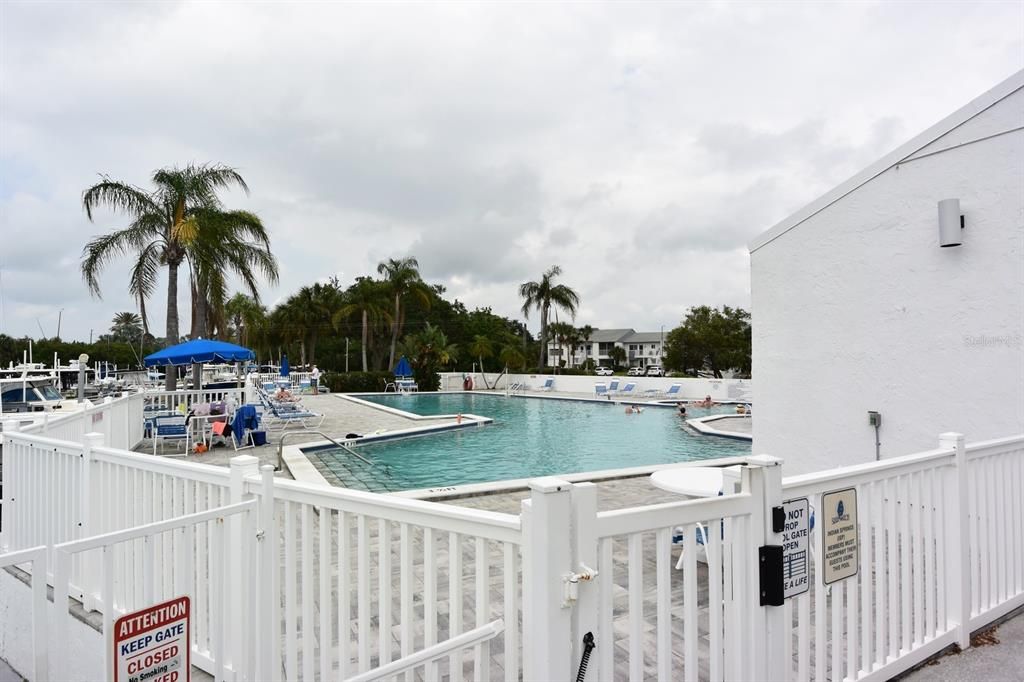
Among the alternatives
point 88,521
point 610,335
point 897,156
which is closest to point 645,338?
point 610,335

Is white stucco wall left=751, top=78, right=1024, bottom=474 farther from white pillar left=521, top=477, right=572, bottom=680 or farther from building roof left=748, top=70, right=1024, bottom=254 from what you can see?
white pillar left=521, top=477, right=572, bottom=680

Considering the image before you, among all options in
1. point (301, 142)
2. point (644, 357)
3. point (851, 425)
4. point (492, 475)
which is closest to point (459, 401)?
point (301, 142)

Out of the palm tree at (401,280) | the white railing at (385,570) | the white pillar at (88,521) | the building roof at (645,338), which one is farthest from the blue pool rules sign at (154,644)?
the building roof at (645,338)

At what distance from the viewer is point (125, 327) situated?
325 feet

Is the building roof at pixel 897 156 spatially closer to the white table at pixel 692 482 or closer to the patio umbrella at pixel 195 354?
the white table at pixel 692 482

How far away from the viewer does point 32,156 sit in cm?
1343

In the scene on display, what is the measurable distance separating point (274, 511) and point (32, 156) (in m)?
15.7

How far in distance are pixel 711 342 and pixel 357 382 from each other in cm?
2893

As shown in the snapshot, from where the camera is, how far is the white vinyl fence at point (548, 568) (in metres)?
1.85

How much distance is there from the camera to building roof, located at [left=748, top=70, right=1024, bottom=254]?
4.95 metres

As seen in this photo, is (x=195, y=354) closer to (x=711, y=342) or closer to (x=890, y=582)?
(x=890, y=582)

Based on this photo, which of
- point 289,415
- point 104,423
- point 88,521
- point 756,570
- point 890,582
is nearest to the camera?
point 756,570

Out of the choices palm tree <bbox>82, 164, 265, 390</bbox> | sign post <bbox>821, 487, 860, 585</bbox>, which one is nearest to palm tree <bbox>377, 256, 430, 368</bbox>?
palm tree <bbox>82, 164, 265, 390</bbox>

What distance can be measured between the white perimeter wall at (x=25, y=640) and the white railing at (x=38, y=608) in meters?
2.04
